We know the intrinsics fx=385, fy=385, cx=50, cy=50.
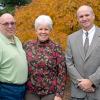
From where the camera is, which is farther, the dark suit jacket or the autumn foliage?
the autumn foliage

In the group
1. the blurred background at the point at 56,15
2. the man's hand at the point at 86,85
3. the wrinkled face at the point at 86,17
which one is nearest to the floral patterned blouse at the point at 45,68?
the man's hand at the point at 86,85

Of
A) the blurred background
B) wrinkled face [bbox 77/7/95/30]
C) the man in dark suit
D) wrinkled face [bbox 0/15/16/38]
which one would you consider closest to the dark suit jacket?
the man in dark suit

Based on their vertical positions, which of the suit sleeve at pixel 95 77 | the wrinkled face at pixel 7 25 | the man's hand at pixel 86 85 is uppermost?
the wrinkled face at pixel 7 25

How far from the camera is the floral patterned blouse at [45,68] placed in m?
5.38

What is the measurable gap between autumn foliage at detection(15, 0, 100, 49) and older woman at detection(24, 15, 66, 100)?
2.57 metres

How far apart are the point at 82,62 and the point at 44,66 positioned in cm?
58

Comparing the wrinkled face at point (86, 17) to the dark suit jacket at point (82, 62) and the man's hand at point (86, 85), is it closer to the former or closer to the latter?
the dark suit jacket at point (82, 62)

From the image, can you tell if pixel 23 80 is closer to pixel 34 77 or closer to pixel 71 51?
pixel 34 77

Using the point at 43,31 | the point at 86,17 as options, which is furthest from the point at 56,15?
the point at 43,31

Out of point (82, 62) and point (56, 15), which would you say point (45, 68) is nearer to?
point (82, 62)

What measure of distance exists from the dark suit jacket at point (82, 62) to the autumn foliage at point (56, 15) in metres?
2.34

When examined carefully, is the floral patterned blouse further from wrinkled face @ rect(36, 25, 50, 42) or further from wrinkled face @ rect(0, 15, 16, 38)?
wrinkled face @ rect(0, 15, 16, 38)

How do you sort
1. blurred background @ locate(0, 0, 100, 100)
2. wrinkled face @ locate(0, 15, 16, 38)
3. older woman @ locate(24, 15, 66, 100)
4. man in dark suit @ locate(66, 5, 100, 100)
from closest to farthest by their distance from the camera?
1. wrinkled face @ locate(0, 15, 16, 38)
2. older woman @ locate(24, 15, 66, 100)
3. man in dark suit @ locate(66, 5, 100, 100)
4. blurred background @ locate(0, 0, 100, 100)

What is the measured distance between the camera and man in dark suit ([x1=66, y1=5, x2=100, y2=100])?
548cm
